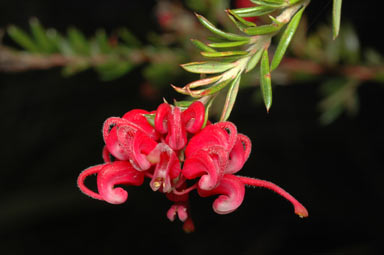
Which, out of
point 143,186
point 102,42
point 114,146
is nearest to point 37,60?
point 102,42

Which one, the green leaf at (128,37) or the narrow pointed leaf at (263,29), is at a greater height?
the green leaf at (128,37)

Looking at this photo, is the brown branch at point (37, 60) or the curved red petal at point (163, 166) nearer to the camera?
the curved red petal at point (163, 166)

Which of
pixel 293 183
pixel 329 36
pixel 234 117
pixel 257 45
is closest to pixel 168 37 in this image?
pixel 329 36

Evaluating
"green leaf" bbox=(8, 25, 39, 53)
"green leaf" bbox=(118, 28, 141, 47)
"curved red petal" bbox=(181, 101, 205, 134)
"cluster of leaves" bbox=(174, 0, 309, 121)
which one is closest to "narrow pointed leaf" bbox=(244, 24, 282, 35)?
"cluster of leaves" bbox=(174, 0, 309, 121)

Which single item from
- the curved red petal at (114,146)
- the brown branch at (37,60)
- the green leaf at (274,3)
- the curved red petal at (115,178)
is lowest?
the curved red petal at (115,178)

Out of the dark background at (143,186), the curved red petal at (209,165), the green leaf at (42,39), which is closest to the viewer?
the curved red petal at (209,165)

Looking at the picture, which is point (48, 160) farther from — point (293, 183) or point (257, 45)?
point (257, 45)

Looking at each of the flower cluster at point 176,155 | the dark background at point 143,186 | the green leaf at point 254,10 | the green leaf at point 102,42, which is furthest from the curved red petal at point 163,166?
the dark background at point 143,186

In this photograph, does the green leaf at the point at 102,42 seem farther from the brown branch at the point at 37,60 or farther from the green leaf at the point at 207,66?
the green leaf at the point at 207,66

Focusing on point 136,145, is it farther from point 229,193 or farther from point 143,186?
point 143,186

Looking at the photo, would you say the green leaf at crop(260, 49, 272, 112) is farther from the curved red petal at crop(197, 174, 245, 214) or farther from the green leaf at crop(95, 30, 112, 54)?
the green leaf at crop(95, 30, 112, 54)
